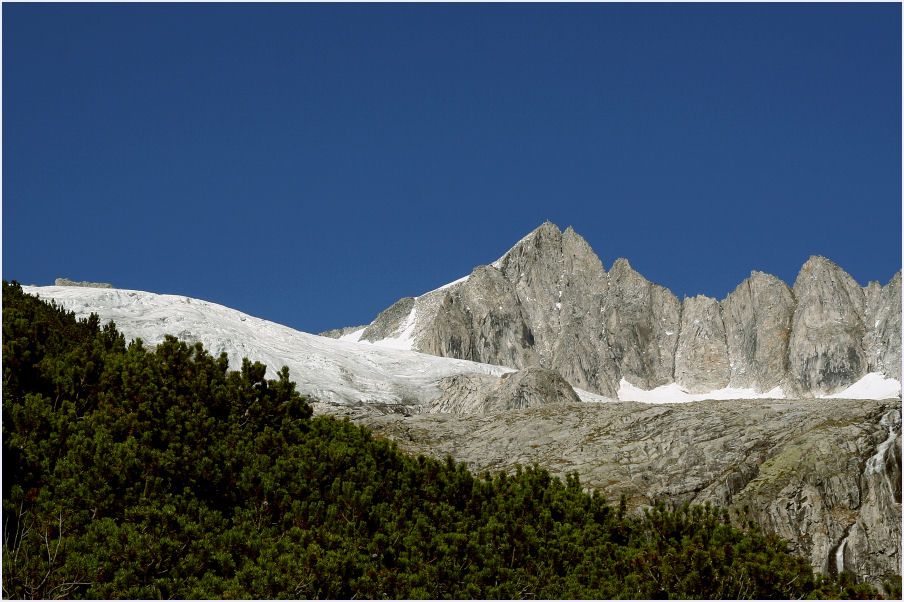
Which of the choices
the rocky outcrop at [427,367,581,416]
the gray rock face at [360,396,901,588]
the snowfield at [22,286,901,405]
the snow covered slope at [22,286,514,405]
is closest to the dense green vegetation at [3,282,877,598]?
the gray rock face at [360,396,901,588]

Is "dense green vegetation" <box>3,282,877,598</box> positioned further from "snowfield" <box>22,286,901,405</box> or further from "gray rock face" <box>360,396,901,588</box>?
"snowfield" <box>22,286,901,405</box>

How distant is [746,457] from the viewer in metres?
25.4

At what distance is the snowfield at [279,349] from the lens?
74188 millimetres

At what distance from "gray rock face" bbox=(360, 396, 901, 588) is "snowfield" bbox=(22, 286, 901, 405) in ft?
127

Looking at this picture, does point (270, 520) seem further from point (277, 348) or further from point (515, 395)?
point (277, 348)

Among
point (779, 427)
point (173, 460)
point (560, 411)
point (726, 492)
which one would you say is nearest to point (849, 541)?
point (726, 492)

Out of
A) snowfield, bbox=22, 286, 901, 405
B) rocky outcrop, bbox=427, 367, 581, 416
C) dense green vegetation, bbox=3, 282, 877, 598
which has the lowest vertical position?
dense green vegetation, bbox=3, 282, 877, 598

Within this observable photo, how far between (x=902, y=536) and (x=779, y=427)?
535cm

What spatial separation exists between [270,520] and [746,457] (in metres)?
14.9

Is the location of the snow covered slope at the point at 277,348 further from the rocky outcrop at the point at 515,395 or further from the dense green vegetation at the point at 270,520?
the dense green vegetation at the point at 270,520

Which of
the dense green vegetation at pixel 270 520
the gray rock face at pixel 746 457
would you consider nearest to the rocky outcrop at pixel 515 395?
the gray rock face at pixel 746 457

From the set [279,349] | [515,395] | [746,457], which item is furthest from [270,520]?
[279,349]

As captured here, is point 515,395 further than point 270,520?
Yes

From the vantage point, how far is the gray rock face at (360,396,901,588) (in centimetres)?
2298
